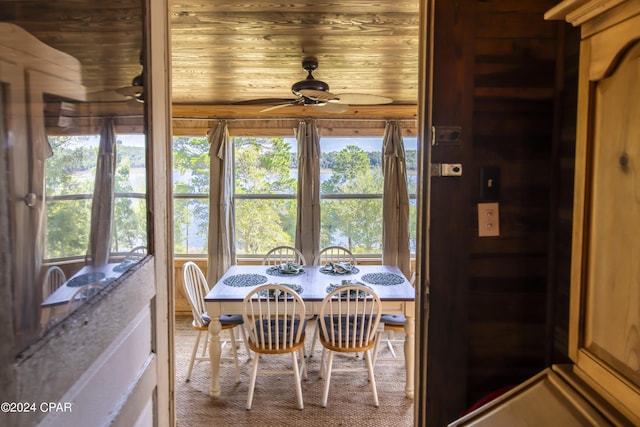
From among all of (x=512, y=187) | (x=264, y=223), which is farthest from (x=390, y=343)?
(x=512, y=187)

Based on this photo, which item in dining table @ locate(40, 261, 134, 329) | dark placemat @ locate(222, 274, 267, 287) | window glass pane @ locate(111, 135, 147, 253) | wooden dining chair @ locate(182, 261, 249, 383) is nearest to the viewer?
dining table @ locate(40, 261, 134, 329)

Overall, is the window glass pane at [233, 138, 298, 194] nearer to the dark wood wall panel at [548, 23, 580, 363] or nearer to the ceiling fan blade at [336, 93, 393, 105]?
the ceiling fan blade at [336, 93, 393, 105]

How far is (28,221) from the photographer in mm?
572

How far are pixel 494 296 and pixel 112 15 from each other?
4.97ft

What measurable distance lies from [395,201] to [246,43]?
2.43m

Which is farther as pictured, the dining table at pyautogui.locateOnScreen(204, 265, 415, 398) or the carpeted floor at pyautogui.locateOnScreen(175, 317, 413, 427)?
the dining table at pyautogui.locateOnScreen(204, 265, 415, 398)

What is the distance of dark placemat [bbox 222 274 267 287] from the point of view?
2.96 meters

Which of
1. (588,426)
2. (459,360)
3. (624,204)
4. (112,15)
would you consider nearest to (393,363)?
(459,360)

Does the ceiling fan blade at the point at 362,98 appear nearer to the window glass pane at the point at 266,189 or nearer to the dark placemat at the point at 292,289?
the dark placemat at the point at 292,289

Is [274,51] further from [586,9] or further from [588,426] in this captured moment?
[588,426]

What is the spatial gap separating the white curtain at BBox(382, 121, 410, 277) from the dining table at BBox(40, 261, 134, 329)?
3531 mm

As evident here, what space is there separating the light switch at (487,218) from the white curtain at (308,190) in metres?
2.92

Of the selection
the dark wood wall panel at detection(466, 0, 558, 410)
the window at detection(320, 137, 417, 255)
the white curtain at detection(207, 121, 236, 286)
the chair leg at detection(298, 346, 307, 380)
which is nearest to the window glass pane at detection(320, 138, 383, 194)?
the window at detection(320, 137, 417, 255)

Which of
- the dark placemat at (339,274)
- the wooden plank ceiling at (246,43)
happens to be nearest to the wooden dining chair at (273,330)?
the dark placemat at (339,274)
